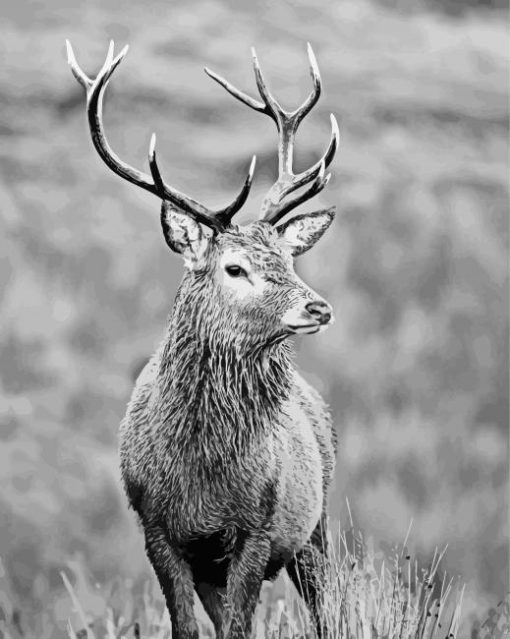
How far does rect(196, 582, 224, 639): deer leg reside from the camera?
321cm

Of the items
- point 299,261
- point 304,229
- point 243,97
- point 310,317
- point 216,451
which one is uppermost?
point 243,97

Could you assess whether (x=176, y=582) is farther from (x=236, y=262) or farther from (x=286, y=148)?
(x=286, y=148)

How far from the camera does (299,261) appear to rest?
12.7 ft

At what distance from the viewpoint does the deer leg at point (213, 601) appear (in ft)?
10.5

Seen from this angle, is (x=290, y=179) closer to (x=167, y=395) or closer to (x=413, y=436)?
(x=167, y=395)

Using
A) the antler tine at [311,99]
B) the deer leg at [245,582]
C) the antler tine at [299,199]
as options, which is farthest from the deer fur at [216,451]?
the antler tine at [311,99]

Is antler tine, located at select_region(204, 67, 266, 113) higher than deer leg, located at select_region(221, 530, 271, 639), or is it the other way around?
antler tine, located at select_region(204, 67, 266, 113)

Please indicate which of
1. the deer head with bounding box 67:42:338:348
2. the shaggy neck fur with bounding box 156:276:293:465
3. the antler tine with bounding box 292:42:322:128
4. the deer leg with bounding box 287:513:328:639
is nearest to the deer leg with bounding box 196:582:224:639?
the deer leg with bounding box 287:513:328:639

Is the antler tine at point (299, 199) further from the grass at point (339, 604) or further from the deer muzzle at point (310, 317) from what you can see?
the grass at point (339, 604)

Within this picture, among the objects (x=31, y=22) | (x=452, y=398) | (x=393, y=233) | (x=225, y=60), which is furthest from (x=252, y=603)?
(x=31, y=22)

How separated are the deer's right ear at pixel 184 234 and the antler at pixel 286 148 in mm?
265

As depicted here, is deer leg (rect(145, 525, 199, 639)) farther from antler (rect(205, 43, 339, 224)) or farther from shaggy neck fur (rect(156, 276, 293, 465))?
antler (rect(205, 43, 339, 224))

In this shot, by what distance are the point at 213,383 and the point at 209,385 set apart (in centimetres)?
1

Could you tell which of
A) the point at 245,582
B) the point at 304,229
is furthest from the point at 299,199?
the point at 245,582
